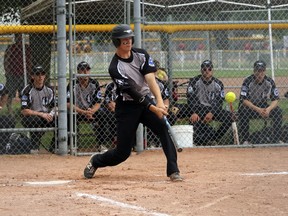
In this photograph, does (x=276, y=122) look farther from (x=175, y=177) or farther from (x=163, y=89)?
(x=175, y=177)

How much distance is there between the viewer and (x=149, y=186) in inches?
293

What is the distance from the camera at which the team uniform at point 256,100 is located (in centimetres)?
1158

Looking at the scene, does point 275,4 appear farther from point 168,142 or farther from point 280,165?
point 168,142

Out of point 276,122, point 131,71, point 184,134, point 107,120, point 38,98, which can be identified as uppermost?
point 131,71

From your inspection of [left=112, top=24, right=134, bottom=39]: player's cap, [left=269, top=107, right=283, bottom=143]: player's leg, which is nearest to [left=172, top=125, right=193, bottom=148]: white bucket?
[left=269, top=107, right=283, bottom=143]: player's leg

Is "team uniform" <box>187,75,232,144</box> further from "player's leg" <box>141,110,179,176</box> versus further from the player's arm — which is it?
the player's arm

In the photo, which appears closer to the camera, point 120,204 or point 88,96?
point 120,204

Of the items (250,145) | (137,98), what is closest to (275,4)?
(250,145)

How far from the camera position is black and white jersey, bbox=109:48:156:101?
25.6ft

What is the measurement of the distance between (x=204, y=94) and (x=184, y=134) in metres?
0.85

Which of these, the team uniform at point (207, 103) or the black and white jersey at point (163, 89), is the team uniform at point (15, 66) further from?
the team uniform at point (207, 103)

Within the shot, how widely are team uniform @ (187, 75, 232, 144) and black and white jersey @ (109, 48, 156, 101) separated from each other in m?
3.55

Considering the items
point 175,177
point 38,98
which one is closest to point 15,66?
point 38,98

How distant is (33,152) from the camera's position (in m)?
11.0
